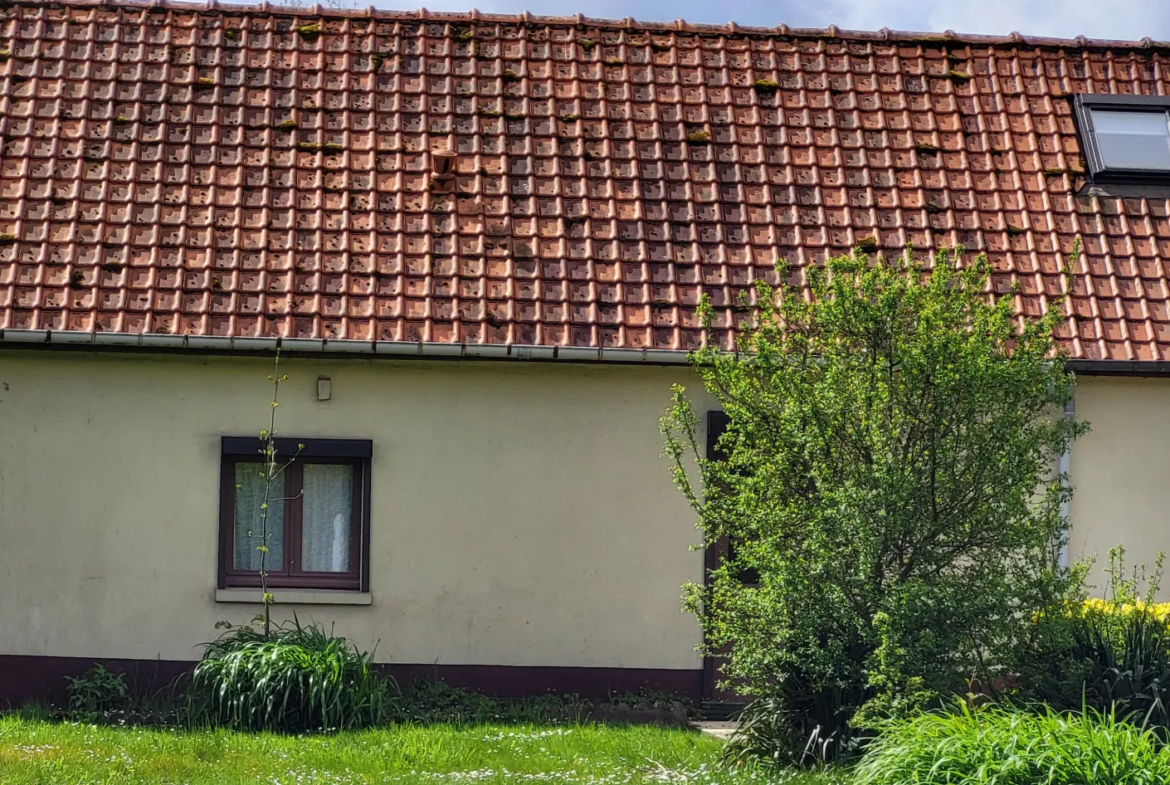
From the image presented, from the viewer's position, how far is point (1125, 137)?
1327 centimetres

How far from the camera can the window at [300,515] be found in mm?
11203

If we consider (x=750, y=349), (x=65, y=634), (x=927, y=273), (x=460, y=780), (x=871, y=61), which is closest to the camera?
(x=460, y=780)

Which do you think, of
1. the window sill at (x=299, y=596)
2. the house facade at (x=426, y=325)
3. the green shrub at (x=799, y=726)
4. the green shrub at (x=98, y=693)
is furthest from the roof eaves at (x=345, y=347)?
the green shrub at (x=799, y=726)

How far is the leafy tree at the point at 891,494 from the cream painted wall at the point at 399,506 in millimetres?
2417

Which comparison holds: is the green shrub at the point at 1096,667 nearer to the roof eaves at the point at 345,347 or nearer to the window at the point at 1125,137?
the roof eaves at the point at 345,347

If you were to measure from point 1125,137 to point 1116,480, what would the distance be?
3.39 m

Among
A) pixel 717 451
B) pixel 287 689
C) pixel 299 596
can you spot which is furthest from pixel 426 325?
pixel 287 689

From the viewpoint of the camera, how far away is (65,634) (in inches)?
434

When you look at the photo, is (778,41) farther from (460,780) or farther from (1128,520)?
(460,780)

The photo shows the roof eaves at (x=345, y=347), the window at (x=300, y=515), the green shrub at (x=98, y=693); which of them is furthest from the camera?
the window at (x=300, y=515)

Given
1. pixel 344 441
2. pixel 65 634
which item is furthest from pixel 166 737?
pixel 344 441

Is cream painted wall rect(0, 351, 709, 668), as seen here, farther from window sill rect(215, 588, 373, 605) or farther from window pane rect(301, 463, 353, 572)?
window pane rect(301, 463, 353, 572)

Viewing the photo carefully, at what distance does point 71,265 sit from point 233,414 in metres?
1.69

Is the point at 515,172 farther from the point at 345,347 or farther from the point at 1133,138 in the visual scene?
the point at 1133,138
